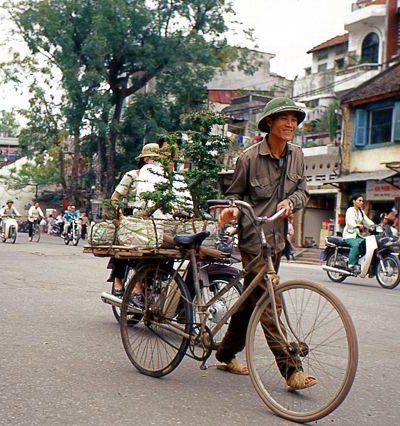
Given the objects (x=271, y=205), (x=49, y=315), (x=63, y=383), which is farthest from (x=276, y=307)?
(x=49, y=315)

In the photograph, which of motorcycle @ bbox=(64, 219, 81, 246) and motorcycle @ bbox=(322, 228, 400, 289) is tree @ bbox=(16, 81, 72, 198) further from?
motorcycle @ bbox=(322, 228, 400, 289)

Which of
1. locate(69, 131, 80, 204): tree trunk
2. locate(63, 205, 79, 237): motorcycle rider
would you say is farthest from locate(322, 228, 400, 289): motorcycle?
locate(69, 131, 80, 204): tree trunk

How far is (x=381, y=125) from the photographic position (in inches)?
949

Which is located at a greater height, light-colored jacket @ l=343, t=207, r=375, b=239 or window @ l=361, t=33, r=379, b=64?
window @ l=361, t=33, r=379, b=64

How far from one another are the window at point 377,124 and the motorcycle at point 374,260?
11339 mm

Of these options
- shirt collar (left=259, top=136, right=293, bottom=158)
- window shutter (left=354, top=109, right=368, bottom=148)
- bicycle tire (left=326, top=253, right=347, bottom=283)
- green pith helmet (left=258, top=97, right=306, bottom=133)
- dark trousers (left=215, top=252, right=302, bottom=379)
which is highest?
window shutter (left=354, top=109, right=368, bottom=148)

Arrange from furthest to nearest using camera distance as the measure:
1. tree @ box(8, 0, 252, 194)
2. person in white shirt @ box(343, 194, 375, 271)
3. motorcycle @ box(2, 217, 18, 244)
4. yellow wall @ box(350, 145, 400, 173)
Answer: tree @ box(8, 0, 252, 194), yellow wall @ box(350, 145, 400, 173), motorcycle @ box(2, 217, 18, 244), person in white shirt @ box(343, 194, 375, 271)

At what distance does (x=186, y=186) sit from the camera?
5293mm

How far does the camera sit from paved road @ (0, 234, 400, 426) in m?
3.48

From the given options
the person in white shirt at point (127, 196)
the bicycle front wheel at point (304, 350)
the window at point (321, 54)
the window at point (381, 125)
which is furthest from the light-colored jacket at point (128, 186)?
the window at point (321, 54)

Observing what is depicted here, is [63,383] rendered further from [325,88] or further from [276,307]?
[325,88]

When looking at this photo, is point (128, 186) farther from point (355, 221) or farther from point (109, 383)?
point (355, 221)

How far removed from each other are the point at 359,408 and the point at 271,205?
50.2 inches

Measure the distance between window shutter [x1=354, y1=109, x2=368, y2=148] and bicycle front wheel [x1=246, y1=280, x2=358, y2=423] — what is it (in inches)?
861
